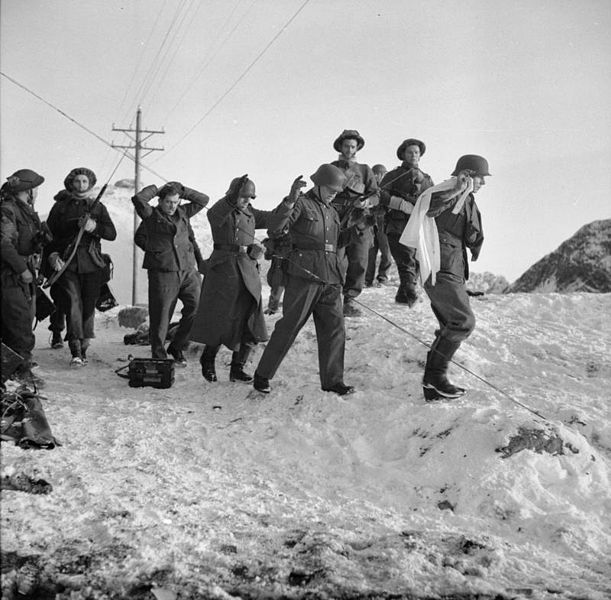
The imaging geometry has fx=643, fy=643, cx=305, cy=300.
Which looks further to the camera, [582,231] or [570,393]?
[582,231]

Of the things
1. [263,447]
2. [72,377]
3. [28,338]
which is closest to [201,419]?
[263,447]

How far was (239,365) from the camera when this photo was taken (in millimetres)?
6711

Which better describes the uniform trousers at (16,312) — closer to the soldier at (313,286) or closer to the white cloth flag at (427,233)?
the soldier at (313,286)

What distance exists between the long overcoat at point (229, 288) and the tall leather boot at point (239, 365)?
0.36 ft

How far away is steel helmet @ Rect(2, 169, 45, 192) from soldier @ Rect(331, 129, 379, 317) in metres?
3.34

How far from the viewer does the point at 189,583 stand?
2654 mm

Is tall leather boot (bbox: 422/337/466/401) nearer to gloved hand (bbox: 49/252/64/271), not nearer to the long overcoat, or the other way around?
the long overcoat

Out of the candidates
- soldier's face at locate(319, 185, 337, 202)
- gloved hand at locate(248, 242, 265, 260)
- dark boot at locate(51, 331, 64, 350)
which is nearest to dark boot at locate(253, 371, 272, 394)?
gloved hand at locate(248, 242, 265, 260)

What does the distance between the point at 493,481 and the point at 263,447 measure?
1666mm

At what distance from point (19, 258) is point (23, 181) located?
1.03 metres

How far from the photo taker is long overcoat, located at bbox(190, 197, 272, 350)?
257 inches

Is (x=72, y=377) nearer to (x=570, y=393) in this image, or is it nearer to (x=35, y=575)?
(x=35, y=575)

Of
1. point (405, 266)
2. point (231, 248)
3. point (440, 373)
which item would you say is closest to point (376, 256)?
point (405, 266)

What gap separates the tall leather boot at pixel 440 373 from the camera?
17.6ft
